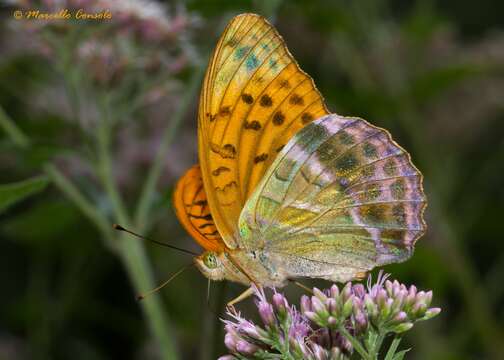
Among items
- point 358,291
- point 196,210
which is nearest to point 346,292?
point 358,291

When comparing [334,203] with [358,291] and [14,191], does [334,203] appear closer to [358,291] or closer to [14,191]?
[358,291]

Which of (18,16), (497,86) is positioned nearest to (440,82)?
(497,86)

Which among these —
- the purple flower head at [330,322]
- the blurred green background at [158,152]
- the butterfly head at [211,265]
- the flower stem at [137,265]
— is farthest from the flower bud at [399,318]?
the flower stem at [137,265]

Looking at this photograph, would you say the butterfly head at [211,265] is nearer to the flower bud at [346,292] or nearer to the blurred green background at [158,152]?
the blurred green background at [158,152]

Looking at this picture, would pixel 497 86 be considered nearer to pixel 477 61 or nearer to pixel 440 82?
pixel 477 61

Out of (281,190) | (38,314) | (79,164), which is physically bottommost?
(281,190)

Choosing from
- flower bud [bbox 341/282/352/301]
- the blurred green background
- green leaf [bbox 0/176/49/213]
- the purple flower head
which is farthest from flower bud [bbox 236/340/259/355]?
green leaf [bbox 0/176/49/213]
